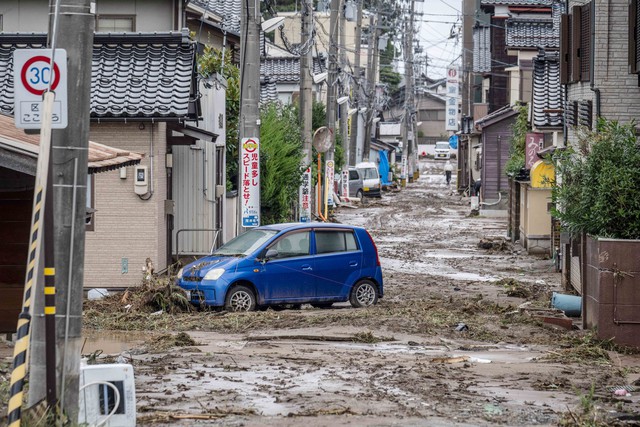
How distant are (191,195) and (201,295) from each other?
557 cm

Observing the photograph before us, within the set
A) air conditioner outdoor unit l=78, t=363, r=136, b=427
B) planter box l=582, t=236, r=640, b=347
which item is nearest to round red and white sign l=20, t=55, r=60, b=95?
air conditioner outdoor unit l=78, t=363, r=136, b=427

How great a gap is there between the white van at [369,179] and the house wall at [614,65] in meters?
41.2

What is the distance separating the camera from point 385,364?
1249 cm

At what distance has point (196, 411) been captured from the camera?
950 centimetres

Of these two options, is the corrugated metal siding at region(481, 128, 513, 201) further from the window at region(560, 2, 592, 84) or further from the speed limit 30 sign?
the speed limit 30 sign

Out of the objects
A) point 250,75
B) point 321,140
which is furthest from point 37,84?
point 321,140

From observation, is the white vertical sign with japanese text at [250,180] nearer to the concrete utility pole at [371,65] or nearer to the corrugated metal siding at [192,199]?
the corrugated metal siding at [192,199]

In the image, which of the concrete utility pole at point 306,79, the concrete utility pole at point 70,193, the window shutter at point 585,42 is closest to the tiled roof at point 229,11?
the concrete utility pole at point 306,79

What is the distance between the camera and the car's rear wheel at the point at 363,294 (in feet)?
64.0

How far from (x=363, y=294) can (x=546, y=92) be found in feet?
39.6

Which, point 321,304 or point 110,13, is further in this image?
point 110,13

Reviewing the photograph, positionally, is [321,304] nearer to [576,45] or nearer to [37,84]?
[576,45]

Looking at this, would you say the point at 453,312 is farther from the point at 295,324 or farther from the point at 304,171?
the point at 304,171

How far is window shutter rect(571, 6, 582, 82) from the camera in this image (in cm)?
2152
